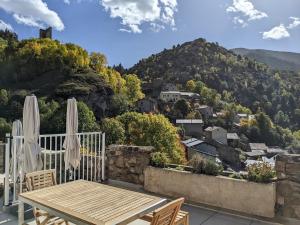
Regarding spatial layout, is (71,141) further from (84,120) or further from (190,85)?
(190,85)

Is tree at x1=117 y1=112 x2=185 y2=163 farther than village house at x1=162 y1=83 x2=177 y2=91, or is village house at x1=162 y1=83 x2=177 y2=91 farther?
village house at x1=162 y1=83 x2=177 y2=91

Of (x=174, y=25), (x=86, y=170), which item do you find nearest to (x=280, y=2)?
(x=86, y=170)

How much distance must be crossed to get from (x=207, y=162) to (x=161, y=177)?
0.96 m

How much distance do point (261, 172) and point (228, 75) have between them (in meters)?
81.0

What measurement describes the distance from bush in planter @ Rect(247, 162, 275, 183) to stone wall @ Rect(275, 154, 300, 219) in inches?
4.7

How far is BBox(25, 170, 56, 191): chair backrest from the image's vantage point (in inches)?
146

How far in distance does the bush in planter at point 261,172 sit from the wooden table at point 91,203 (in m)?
2.00

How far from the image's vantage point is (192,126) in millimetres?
58531


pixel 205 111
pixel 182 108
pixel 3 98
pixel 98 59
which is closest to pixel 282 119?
pixel 205 111

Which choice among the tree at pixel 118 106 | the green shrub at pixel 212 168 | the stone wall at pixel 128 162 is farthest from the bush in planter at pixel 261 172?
the tree at pixel 118 106

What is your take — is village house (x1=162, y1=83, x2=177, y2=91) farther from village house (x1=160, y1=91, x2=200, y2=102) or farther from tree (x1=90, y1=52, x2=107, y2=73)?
tree (x1=90, y1=52, x2=107, y2=73)

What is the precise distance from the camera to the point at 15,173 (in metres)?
4.65

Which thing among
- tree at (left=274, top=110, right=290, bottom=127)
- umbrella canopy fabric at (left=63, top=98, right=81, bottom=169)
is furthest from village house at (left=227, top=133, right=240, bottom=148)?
umbrella canopy fabric at (left=63, top=98, right=81, bottom=169)

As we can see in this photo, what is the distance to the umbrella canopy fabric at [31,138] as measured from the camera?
15.0 feet
